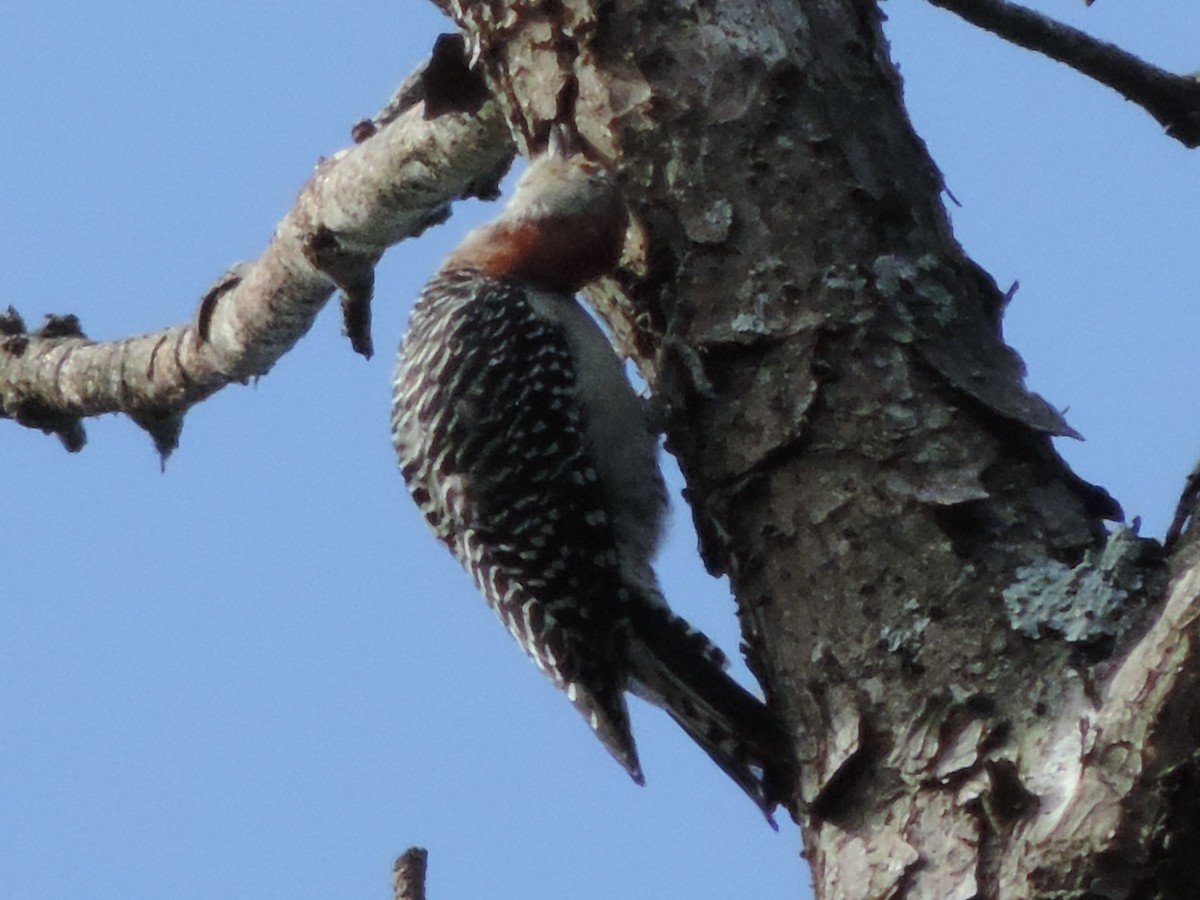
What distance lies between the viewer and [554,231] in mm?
4152

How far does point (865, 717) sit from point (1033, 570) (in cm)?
40

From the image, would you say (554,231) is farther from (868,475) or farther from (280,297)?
(868,475)

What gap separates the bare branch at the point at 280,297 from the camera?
14.4ft

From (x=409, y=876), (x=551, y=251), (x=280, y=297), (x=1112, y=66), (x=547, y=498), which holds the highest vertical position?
(x=280, y=297)

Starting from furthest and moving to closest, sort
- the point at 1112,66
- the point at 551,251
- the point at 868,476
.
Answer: the point at 551,251 < the point at 1112,66 < the point at 868,476

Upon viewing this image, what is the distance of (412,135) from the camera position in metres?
4.36

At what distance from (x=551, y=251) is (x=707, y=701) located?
1.31m

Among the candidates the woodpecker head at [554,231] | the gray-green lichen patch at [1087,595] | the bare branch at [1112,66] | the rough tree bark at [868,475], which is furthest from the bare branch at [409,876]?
the bare branch at [1112,66]

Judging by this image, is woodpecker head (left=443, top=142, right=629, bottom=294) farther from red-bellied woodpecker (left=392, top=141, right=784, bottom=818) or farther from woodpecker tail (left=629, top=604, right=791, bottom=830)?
woodpecker tail (left=629, top=604, right=791, bottom=830)

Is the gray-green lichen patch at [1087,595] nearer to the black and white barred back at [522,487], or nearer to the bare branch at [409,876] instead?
the bare branch at [409,876]

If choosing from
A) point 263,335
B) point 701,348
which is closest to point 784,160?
point 701,348

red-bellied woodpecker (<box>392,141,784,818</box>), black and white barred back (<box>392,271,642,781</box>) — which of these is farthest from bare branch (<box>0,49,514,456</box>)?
black and white barred back (<box>392,271,642,781</box>)

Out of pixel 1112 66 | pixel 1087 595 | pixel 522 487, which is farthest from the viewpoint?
pixel 522 487

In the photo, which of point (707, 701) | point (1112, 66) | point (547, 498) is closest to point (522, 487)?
point (547, 498)
